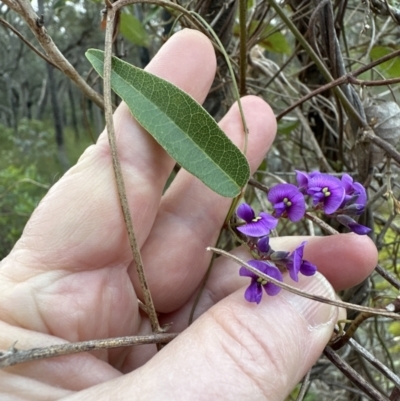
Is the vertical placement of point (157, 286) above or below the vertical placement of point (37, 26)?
below

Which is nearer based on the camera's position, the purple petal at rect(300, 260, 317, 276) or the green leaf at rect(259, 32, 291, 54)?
the purple petal at rect(300, 260, 317, 276)

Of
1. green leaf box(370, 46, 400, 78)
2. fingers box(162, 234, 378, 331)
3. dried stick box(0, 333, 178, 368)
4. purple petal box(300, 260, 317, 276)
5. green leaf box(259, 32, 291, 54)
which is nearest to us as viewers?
dried stick box(0, 333, 178, 368)

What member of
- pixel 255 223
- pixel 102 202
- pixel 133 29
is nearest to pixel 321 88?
pixel 255 223

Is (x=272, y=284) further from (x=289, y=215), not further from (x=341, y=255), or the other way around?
(x=341, y=255)

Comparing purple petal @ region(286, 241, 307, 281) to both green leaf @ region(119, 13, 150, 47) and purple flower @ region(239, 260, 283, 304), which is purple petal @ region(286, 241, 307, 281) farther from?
green leaf @ region(119, 13, 150, 47)

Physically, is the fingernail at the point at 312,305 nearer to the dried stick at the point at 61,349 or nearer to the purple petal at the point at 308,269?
the purple petal at the point at 308,269

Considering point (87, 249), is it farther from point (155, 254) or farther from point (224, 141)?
point (224, 141)

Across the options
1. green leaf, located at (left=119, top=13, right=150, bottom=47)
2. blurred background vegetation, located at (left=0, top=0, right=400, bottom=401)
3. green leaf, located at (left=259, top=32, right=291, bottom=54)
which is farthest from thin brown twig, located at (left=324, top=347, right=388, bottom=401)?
green leaf, located at (left=119, top=13, right=150, bottom=47)
